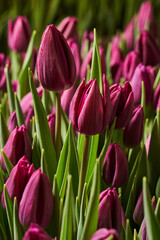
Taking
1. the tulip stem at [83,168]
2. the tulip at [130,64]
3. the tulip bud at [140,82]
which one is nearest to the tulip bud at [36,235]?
the tulip stem at [83,168]

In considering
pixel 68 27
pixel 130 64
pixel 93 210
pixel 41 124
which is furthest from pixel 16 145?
pixel 68 27

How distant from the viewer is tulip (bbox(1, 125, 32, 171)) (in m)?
0.47

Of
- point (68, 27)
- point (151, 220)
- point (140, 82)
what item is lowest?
point (151, 220)

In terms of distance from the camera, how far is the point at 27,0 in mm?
2096

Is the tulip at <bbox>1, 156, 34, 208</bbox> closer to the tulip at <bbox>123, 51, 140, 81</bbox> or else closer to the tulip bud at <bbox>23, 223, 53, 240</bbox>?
the tulip bud at <bbox>23, 223, 53, 240</bbox>

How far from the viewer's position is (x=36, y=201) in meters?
0.38

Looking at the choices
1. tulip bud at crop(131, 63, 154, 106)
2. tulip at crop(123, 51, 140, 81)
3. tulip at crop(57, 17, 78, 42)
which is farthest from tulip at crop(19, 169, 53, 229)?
tulip at crop(57, 17, 78, 42)

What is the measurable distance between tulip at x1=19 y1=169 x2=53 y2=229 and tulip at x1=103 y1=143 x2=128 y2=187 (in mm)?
116

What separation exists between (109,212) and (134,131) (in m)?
0.15

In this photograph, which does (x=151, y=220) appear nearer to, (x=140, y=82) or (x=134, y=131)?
(x=134, y=131)

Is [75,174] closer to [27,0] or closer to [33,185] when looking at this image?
[33,185]

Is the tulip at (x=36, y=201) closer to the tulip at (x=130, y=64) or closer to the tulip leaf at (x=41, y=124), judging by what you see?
the tulip leaf at (x=41, y=124)

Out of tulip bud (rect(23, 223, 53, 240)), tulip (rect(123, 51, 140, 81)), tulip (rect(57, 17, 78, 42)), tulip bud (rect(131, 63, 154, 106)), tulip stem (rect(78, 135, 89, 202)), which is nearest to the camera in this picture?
tulip bud (rect(23, 223, 53, 240))

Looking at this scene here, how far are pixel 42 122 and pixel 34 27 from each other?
1.56 meters
